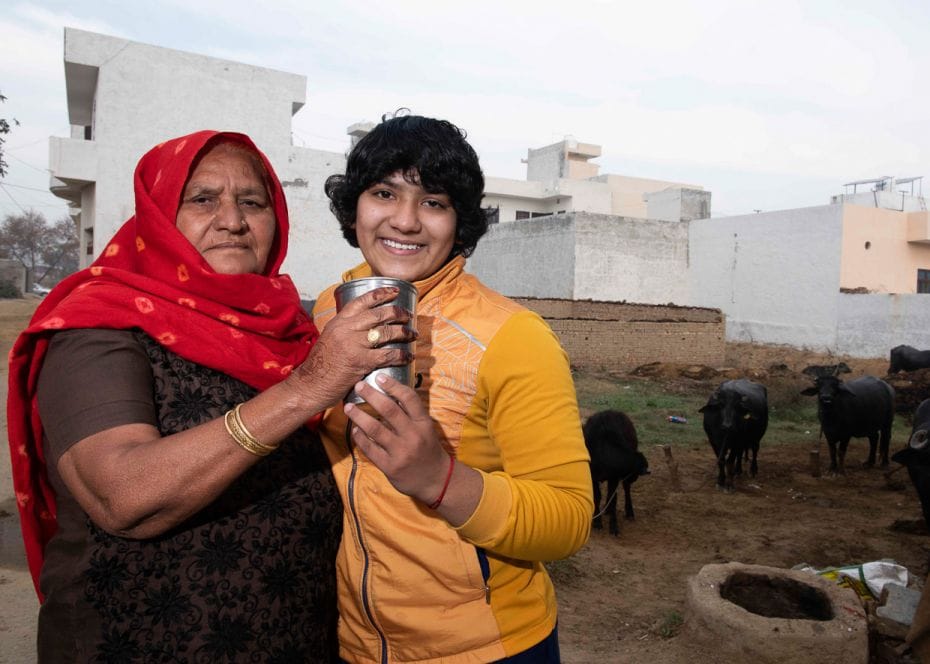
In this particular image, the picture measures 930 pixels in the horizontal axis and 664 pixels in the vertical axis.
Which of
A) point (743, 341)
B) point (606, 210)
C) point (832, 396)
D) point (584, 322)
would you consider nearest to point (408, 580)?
point (832, 396)

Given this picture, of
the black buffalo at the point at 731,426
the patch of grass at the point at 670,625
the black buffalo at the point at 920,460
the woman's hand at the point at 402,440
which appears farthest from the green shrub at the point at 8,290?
the woman's hand at the point at 402,440

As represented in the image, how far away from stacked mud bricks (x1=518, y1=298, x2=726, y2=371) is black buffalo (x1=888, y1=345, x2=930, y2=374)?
12.7ft

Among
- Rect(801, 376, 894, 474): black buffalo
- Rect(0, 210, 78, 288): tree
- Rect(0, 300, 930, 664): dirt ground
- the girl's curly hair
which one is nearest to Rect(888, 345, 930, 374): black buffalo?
Rect(801, 376, 894, 474): black buffalo

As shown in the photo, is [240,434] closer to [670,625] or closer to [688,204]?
[670,625]

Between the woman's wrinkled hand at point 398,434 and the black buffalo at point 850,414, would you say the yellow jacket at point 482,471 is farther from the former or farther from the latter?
the black buffalo at point 850,414

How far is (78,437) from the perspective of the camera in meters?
1.15

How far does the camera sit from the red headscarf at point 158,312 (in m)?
1.32

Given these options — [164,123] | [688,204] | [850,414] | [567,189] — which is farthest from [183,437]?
[567,189]

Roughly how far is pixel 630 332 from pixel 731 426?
8.87m

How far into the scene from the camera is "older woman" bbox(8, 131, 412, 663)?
110cm

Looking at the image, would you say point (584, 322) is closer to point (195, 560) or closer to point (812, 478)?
point (812, 478)

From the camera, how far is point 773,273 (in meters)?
21.4

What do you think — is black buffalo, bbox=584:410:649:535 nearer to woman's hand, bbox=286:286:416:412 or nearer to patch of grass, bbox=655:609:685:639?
patch of grass, bbox=655:609:685:639

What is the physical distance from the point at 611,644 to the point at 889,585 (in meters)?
1.82
